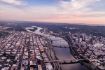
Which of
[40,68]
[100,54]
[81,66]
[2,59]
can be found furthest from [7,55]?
[100,54]

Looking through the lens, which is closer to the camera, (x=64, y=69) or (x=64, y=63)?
(x=64, y=69)

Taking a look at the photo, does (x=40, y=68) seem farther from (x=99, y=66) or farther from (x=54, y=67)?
(x=99, y=66)

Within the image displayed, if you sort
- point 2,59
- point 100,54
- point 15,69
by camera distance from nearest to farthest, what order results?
point 15,69
point 2,59
point 100,54

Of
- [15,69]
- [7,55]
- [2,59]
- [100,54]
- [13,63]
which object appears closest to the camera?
[15,69]

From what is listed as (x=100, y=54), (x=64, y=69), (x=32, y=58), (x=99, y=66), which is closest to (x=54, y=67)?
(x=64, y=69)

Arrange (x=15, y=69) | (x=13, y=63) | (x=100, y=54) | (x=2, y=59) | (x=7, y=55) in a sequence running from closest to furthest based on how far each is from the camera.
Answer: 1. (x=15, y=69)
2. (x=13, y=63)
3. (x=2, y=59)
4. (x=7, y=55)
5. (x=100, y=54)

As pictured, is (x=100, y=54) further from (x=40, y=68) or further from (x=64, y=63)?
(x=40, y=68)

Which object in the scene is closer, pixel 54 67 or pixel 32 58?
pixel 54 67
